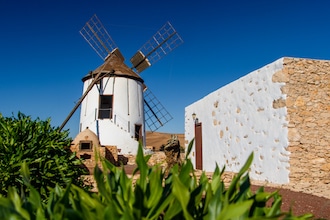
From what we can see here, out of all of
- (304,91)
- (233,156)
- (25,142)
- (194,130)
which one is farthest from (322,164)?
(25,142)

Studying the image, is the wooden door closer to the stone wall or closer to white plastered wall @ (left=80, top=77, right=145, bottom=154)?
the stone wall

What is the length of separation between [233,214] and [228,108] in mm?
8307

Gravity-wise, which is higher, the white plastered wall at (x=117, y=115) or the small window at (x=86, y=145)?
the white plastered wall at (x=117, y=115)

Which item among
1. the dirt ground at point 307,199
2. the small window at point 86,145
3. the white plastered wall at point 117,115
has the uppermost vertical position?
the white plastered wall at point 117,115

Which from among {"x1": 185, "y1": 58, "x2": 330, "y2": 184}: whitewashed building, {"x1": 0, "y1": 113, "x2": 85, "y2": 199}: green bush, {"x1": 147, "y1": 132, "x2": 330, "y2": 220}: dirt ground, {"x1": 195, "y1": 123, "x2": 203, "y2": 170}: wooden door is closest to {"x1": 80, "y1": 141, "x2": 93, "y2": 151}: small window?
{"x1": 195, "y1": 123, "x2": 203, "y2": 170}: wooden door

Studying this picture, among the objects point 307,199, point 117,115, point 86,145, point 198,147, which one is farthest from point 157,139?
point 307,199

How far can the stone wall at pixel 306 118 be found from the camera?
7102 millimetres

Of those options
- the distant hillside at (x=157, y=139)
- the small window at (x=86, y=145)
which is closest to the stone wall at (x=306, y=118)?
the small window at (x=86, y=145)

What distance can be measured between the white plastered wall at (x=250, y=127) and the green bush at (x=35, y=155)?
10.0 feet

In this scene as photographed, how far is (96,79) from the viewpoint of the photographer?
65.5ft

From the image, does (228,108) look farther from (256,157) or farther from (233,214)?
(233,214)

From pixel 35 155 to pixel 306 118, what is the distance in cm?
590

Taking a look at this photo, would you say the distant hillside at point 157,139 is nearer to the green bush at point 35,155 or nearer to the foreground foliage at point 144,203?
the green bush at point 35,155

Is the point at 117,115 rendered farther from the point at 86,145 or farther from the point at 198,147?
the point at 198,147
